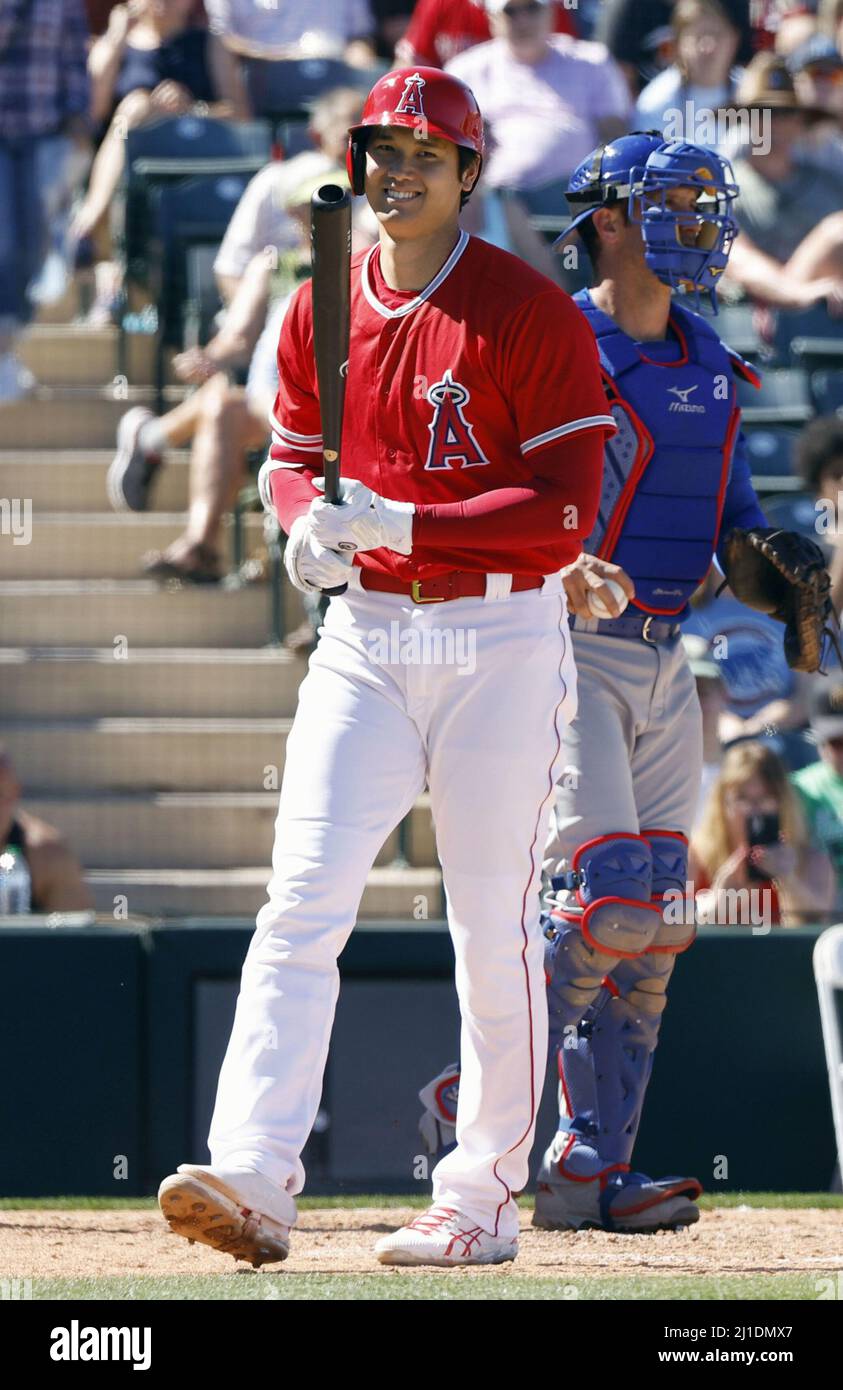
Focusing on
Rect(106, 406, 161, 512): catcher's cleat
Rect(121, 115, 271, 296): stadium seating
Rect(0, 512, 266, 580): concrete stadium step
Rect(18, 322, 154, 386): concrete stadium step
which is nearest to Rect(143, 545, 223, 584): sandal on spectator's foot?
Rect(0, 512, 266, 580): concrete stadium step

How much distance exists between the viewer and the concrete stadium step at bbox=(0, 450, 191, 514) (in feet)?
28.1

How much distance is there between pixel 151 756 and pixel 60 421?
1904mm

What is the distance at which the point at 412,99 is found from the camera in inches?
161

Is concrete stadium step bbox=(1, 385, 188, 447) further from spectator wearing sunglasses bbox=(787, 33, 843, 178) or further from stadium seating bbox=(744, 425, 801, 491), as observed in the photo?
spectator wearing sunglasses bbox=(787, 33, 843, 178)

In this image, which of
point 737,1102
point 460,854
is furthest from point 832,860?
point 460,854

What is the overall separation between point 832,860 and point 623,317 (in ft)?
6.98

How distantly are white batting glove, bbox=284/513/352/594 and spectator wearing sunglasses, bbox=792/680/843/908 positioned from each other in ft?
9.39

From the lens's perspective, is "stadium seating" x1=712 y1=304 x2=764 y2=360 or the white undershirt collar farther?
"stadium seating" x1=712 y1=304 x2=764 y2=360

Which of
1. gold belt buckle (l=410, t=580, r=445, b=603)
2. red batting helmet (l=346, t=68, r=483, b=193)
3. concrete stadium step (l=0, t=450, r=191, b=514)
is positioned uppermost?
red batting helmet (l=346, t=68, r=483, b=193)

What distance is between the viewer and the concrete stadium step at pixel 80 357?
9219 millimetres

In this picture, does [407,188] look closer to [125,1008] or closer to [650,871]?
[650,871]

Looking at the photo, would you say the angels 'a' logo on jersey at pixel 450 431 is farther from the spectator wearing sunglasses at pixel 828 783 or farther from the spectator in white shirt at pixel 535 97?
the spectator in white shirt at pixel 535 97

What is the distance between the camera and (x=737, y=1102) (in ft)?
19.1

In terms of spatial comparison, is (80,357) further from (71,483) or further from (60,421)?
(71,483)
